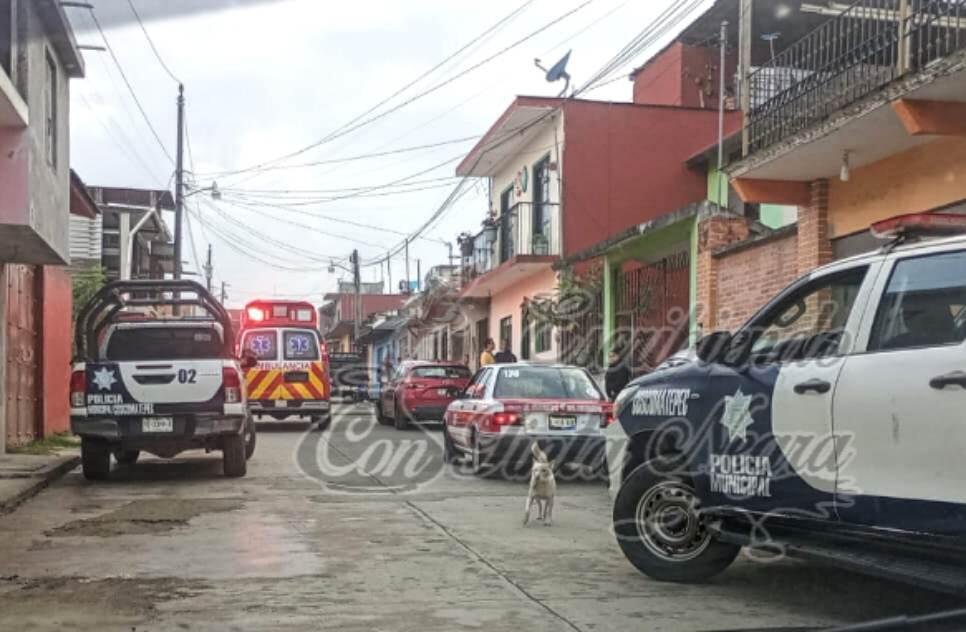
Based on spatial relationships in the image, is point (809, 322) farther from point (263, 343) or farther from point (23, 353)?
point (263, 343)

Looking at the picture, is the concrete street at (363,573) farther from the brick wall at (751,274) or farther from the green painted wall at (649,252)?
the green painted wall at (649,252)

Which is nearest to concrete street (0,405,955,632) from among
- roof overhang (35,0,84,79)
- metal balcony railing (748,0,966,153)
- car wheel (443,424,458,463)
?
car wheel (443,424,458,463)

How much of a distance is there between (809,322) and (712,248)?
26.2ft

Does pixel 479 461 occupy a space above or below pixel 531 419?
below

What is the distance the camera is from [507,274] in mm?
25188

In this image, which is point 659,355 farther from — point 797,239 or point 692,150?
point 692,150

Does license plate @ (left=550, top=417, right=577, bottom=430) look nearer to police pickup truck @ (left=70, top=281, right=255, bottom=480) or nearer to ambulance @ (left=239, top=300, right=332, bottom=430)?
police pickup truck @ (left=70, top=281, right=255, bottom=480)

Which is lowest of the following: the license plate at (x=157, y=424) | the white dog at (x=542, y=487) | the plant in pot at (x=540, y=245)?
the white dog at (x=542, y=487)

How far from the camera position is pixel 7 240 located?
12.7 m

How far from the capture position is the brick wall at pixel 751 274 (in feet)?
42.0

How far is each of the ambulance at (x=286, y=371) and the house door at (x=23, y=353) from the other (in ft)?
15.3

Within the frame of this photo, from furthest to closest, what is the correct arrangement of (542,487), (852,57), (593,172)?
1. (593,172)
2. (852,57)
3. (542,487)

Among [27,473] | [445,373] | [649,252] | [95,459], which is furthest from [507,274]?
[27,473]

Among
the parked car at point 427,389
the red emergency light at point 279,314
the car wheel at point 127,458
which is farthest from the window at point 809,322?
the red emergency light at point 279,314
